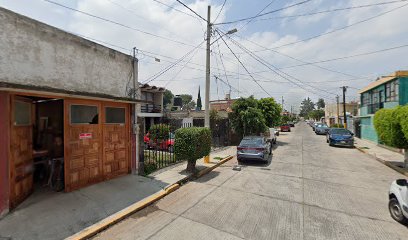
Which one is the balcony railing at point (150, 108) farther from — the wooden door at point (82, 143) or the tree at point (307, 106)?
the tree at point (307, 106)

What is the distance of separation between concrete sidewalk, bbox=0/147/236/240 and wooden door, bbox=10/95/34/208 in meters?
0.31

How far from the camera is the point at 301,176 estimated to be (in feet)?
29.6

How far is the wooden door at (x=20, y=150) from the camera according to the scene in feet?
16.0

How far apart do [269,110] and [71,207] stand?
18.2m

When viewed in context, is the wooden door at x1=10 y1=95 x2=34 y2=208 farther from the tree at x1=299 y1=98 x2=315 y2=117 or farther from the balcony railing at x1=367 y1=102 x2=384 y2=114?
the tree at x1=299 y1=98 x2=315 y2=117

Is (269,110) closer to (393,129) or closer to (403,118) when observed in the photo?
(393,129)

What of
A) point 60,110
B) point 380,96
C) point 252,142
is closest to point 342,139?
point 380,96

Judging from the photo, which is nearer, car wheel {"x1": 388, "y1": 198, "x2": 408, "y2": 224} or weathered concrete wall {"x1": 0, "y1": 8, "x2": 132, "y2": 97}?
weathered concrete wall {"x1": 0, "y1": 8, "x2": 132, "y2": 97}

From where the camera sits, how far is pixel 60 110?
6.83 m

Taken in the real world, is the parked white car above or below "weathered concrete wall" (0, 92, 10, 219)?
below

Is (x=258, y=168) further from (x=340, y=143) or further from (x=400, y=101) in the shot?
(x=400, y=101)

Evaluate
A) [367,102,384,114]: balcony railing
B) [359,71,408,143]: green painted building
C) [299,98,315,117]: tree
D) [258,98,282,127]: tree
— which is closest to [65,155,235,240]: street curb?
[258,98,282,127]: tree

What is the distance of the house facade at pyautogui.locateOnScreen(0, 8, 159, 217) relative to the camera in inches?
186

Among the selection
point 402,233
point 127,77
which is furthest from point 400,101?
point 127,77
